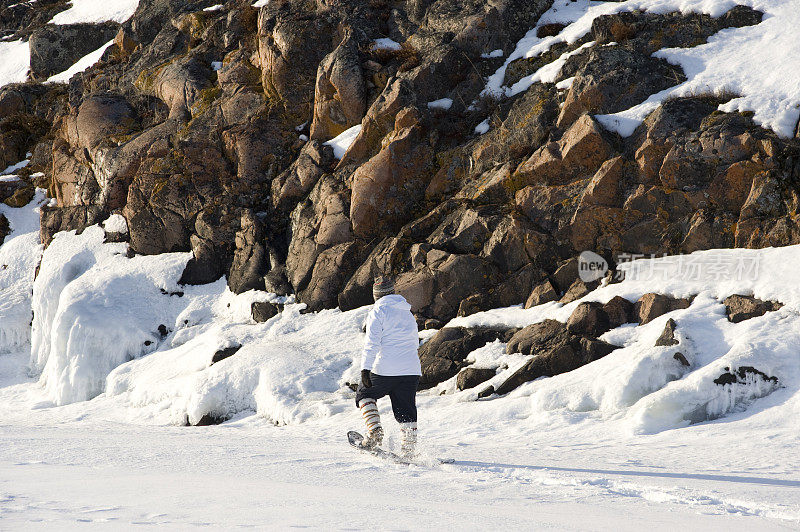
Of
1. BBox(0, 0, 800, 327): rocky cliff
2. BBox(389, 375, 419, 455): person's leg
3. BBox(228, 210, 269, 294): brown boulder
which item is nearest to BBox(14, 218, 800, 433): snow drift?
BBox(228, 210, 269, 294): brown boulder

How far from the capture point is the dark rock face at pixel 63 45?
86.7 ft

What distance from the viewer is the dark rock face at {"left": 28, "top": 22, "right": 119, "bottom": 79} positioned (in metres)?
26.4

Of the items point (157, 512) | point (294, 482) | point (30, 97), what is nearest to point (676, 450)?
point (294, 482)

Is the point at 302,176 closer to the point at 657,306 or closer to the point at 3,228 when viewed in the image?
the point at 657,306

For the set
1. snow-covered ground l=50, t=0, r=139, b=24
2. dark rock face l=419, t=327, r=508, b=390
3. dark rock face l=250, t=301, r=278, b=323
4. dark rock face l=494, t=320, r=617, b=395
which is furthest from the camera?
snow-covered ground l=50, t=0, r=139, b=24

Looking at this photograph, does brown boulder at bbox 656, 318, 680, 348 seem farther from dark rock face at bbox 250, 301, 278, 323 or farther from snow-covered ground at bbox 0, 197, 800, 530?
dark rock face at bbox 250, 301, 278, 323

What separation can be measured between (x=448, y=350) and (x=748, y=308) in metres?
4.25

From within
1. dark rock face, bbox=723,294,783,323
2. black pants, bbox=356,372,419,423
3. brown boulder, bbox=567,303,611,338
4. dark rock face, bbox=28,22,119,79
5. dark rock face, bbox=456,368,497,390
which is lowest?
dark rock face, bbox=456,368,497,390

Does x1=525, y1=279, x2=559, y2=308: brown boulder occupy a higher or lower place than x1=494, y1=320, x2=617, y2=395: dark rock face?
→ higher

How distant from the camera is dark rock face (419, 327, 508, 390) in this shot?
951 cm

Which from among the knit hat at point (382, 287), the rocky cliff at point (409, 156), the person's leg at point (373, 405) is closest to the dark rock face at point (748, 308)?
the rocky cliff at point (409, 156)

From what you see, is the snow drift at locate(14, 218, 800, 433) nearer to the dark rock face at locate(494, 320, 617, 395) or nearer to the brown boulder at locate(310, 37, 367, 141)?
the dark rock face at locate(494, 320, 617, 395)

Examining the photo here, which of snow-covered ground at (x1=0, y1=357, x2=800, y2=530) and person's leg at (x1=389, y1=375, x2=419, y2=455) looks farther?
person's leg at (x1=389, y1=375, x2=419, y2=455)

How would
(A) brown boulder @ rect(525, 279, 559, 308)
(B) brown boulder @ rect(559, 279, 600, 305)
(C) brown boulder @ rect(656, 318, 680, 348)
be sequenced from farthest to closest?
(A) brown boulder @ rect(525, 279, 559, 308) → (B) brown boulder @ rect(559, 279, 600, 305) → (C) brown boulder @ rect(656, 318, 680, 348)
